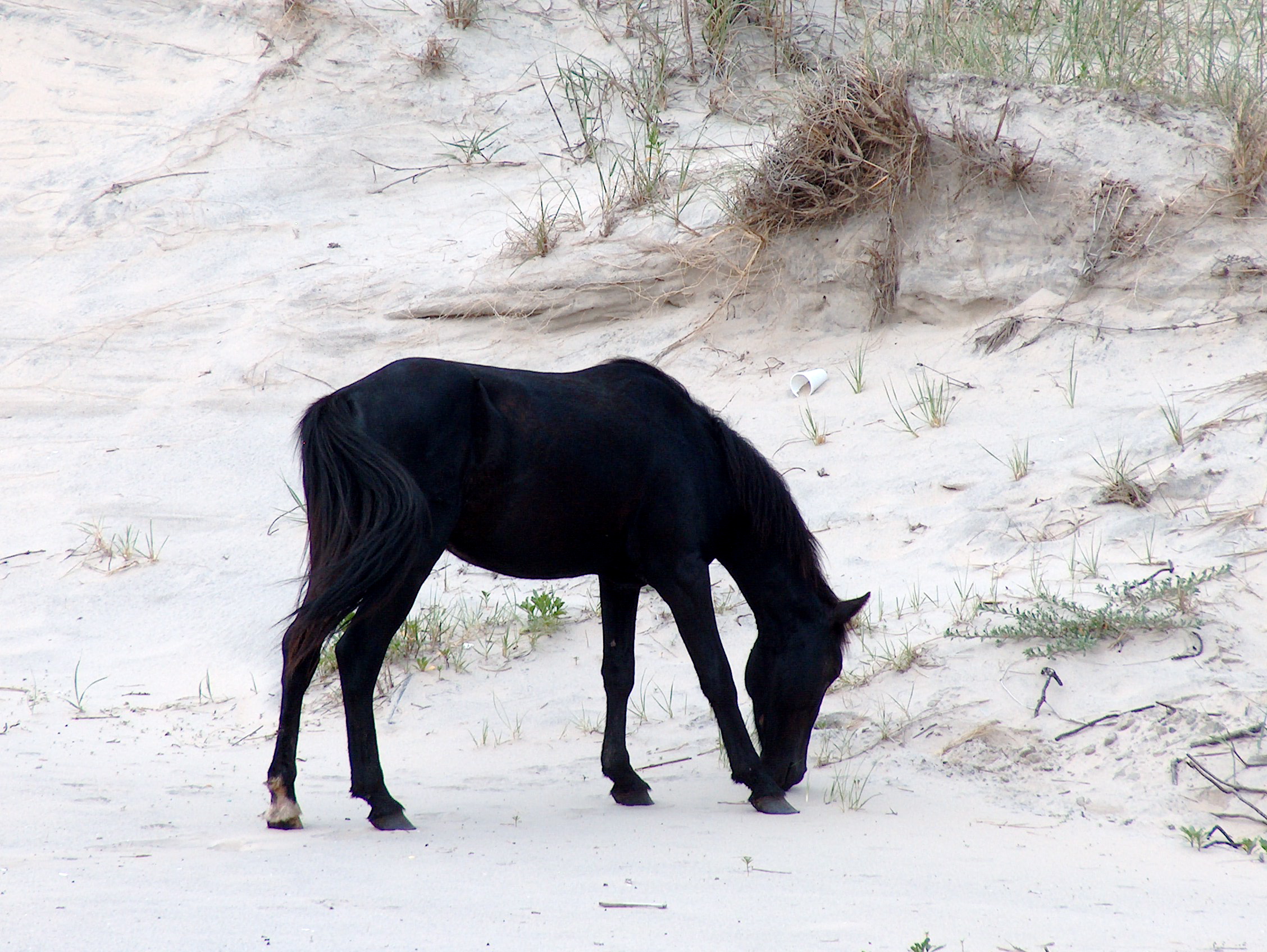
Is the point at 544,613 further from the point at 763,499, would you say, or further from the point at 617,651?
the point at 763,499

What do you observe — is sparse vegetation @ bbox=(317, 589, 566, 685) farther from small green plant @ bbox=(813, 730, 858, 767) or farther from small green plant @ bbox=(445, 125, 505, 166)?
small green plant @ bbox=(445, 125, 505, 166)

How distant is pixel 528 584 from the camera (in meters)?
5.94

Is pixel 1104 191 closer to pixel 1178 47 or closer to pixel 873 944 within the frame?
pixel 1178 47

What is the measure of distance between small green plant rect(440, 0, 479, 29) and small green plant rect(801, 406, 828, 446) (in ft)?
18.2

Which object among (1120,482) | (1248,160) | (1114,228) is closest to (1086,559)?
(1120,482)

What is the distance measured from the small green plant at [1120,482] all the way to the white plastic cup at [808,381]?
5.97 feet

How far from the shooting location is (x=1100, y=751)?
13.0 ft

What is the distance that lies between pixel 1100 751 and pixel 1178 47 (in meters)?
5.87

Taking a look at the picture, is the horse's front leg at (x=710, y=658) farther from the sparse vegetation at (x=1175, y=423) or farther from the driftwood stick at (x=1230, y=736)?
the sparse vegetation at (x=1175, y=423)

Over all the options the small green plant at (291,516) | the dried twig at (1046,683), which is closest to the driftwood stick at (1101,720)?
the dried twig at (1046,683)

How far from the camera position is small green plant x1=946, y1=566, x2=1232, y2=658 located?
438 cm

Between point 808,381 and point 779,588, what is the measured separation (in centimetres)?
298

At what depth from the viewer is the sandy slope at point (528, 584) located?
9.64ft

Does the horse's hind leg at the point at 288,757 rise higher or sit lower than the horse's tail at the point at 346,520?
lower
